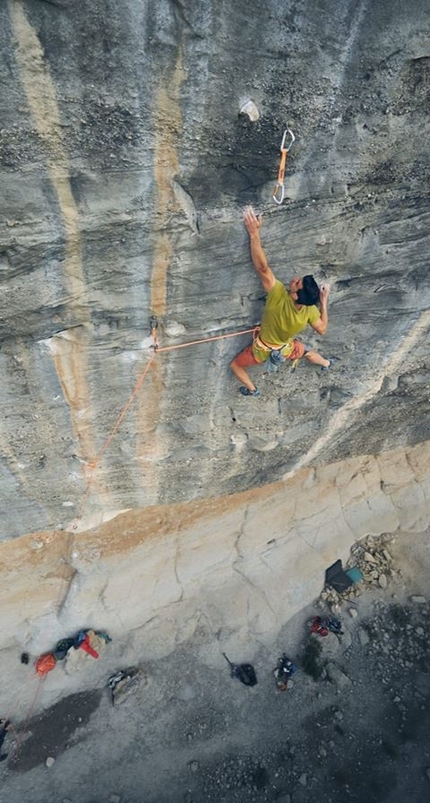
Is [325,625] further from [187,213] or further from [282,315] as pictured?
[187,213]

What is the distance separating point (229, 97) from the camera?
3.06 metres

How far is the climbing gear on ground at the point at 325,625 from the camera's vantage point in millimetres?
8508

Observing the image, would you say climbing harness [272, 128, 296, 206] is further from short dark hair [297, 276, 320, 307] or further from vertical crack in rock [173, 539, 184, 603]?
vertical crack in rock [173, 539, 184, 603]

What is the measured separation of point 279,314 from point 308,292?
34 cm

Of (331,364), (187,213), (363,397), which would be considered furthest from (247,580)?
(187,213)

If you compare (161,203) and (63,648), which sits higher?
(161,203)

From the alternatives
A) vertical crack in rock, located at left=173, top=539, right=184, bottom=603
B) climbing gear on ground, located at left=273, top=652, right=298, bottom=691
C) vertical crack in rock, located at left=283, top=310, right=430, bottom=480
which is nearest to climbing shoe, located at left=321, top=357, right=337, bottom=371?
vertical crack in rock, located at left=283, top=310, right=430, bottom=480

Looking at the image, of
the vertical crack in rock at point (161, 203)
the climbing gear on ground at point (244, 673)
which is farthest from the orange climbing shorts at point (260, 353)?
the climbing gear on ground at point (244, 673)

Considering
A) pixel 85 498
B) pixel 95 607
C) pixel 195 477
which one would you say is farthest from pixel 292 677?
→ pixel 85 498

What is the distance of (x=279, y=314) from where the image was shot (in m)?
4.15

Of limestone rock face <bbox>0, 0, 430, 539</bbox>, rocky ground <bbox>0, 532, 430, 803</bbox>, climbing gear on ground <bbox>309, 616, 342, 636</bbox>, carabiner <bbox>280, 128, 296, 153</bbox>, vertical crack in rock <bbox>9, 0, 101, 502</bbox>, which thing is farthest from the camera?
climbing gear on ground <bbox>309, 616, 342, 636</bbox>

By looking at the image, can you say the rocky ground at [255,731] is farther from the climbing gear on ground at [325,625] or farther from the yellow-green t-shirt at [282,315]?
the yellow-green t-shirt at [282,315]

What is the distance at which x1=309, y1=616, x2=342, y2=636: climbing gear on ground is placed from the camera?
8508 millimetres

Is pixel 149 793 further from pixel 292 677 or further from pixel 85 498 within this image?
pixel 85 498
